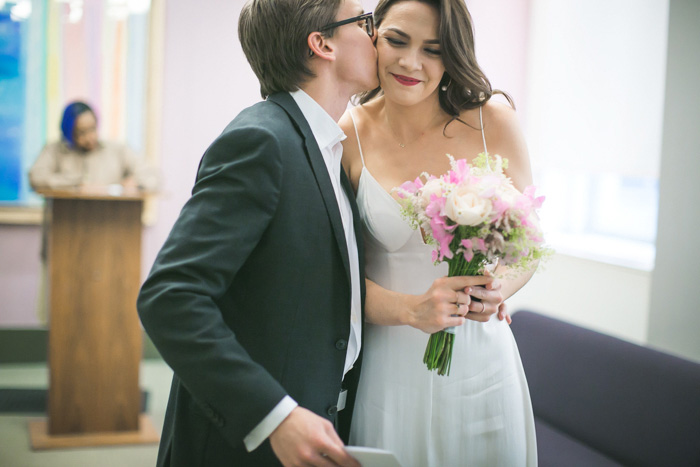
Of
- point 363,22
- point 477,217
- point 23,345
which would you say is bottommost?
point 23,345

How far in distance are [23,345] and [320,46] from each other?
4.99 metres

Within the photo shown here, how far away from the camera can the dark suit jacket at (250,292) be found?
1.24m

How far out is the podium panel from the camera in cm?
403

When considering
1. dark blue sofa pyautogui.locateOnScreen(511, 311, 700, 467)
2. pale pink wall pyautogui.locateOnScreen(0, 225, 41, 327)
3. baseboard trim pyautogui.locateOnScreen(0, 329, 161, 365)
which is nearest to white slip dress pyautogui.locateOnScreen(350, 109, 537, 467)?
dark blue sofa pyautogui.locateOnScreen(511, 311, 700, 467)

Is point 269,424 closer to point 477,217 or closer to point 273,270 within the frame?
point 273,270

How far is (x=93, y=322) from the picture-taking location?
161 inches

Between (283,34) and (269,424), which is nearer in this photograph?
(269,424)

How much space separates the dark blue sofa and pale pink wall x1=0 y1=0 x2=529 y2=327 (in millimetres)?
3612

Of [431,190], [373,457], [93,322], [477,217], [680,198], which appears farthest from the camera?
[93,322]

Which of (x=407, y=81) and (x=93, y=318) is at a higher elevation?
(x=407, y=81)

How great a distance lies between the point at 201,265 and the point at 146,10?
17.1ft

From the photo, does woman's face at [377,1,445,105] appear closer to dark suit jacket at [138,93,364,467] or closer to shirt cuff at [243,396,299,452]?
dark suit jacket at [138,93,364,467]

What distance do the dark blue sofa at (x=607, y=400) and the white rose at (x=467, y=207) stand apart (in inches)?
69.6

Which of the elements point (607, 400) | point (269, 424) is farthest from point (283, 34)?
point (607, 400)
